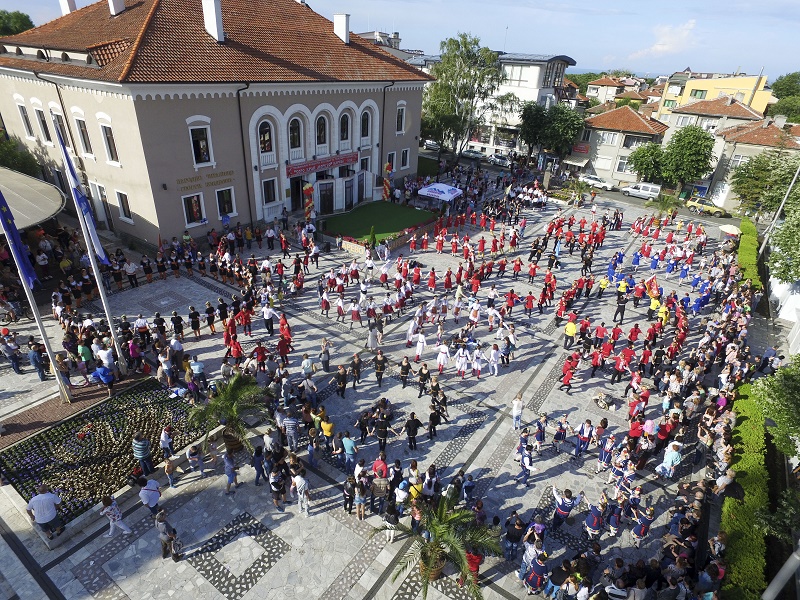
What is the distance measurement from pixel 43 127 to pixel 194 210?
40.6 feet

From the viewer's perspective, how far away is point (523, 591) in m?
10.2

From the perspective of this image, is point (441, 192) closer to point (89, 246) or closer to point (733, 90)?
point (89, 246)

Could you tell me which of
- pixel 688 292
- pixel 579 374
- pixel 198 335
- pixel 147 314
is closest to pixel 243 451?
pixel 198 335

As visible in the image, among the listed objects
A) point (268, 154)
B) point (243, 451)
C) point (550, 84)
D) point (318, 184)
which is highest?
point (550, 84)

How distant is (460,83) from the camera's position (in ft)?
147

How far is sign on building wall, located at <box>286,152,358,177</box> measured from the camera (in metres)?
29.7

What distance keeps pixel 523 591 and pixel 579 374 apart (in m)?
9.48

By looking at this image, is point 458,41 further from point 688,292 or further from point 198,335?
point 198,335

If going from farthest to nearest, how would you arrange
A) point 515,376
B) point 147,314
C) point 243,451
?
point 147,314 → point 515,376 → point 243,451

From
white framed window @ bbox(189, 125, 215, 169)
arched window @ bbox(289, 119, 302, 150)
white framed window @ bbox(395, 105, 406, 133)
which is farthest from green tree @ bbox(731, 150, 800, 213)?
white framed window @ bbox(189, 125, 215, 169)

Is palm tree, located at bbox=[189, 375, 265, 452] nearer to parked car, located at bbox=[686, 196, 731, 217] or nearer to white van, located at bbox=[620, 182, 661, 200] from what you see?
parked car, located at bbox=[686, 196, 731, 217]

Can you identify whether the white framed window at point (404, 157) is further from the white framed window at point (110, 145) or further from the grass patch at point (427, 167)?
the white framed window at point (110, 145)

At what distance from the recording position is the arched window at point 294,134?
2912cm

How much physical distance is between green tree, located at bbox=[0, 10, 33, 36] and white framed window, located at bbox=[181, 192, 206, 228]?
35644 mm
